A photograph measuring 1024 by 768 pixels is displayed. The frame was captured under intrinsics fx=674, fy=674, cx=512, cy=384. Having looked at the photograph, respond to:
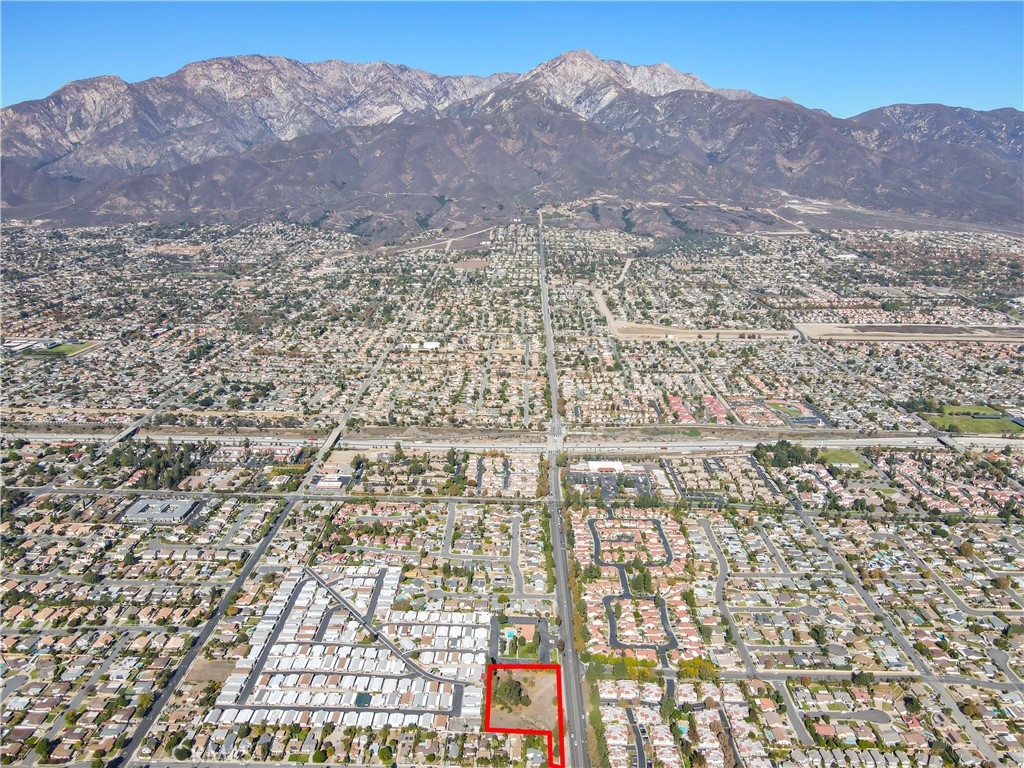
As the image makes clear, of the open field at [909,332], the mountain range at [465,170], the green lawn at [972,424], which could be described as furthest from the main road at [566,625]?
the mountain range at [465,170]

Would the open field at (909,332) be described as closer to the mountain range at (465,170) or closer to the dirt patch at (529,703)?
the dirt patch at (529,703)

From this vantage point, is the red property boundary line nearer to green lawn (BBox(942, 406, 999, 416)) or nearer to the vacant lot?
the vacant lot

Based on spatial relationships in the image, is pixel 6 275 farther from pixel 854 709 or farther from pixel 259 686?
pixel 854 709

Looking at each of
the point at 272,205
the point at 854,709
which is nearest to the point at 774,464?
the point at 854,709

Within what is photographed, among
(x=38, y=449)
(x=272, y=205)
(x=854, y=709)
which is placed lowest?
(x=854, y=709)

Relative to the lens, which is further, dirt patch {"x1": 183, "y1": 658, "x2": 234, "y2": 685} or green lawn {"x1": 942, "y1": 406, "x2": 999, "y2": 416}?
green lawn {"x1": 942, "y1": 406, "x2": 999, "y2": 416}

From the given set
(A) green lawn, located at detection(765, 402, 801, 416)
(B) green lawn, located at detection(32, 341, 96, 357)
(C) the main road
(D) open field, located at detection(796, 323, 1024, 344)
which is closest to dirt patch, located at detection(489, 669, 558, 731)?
(C) the main road
